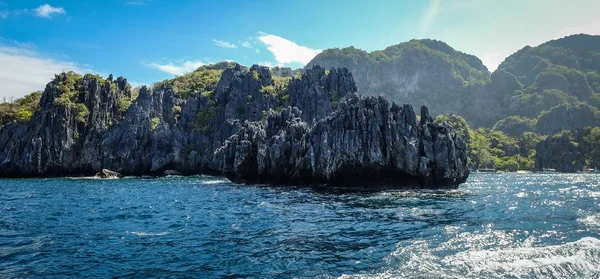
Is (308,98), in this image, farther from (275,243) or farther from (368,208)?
(275,243)

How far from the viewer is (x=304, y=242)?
68.1ft

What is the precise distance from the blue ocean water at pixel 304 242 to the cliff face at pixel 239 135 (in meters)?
24.1

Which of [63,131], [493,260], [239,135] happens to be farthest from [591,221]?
[63,131]

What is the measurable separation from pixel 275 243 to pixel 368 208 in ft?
52.3

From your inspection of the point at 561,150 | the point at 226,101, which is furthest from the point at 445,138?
the point at 561,150

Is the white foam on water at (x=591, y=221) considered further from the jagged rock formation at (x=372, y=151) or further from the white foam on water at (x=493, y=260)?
the jagged rock formation at (x=372, y=151)

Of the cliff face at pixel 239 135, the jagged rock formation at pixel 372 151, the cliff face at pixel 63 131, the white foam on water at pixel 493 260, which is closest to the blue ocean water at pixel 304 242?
the white foam on water at pixel 493 260

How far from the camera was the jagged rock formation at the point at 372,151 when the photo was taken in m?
57.3

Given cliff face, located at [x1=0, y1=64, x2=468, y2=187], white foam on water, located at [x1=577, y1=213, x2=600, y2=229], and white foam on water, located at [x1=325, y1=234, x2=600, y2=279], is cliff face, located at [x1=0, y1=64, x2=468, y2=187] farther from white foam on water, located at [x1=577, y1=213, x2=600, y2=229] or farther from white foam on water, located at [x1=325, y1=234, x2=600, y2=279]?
white foam on water, located at [x1=325, y1=234, x2=600, y2=279]

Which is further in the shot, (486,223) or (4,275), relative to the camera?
(486,223)

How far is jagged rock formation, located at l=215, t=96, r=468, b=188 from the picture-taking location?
57.3m

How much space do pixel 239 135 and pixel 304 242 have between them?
6000cm

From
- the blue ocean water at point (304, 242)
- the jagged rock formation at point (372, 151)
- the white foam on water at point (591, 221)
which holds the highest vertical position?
the jagged rock formation at point (372, 151)

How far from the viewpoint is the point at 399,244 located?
20.0m
